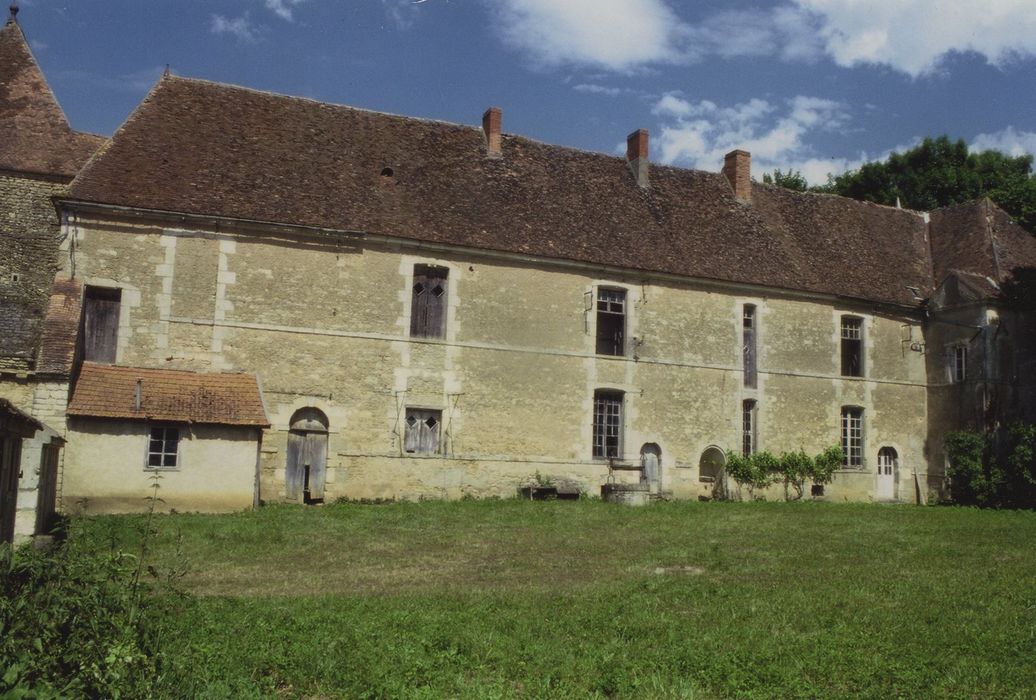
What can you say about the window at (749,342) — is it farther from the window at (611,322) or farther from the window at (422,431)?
the window at (422,431)

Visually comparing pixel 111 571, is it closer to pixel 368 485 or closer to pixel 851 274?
pixel 368 485

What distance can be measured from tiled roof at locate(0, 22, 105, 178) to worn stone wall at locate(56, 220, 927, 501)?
3.50 metres

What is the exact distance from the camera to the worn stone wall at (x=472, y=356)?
738 inches

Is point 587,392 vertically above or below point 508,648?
above

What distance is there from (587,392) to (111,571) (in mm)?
16184

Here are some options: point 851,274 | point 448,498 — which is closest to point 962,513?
point 851,274

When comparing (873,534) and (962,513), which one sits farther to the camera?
(962,513)

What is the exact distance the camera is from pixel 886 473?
25438mm

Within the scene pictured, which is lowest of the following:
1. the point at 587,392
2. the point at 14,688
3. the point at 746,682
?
the point at 746,682

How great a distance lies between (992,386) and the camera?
2408 centimetres

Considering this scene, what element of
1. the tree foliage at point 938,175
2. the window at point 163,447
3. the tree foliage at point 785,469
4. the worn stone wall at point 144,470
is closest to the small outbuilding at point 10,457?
the worn stone wall at point 144,470

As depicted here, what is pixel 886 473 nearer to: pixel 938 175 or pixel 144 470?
pixel 938 175

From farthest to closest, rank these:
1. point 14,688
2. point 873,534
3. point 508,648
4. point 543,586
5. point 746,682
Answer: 1. point 873,534
2. point 543,586
3. point 508,648
4. point 746,682
5. point 14,688

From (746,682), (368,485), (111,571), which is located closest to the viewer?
(111,571)
